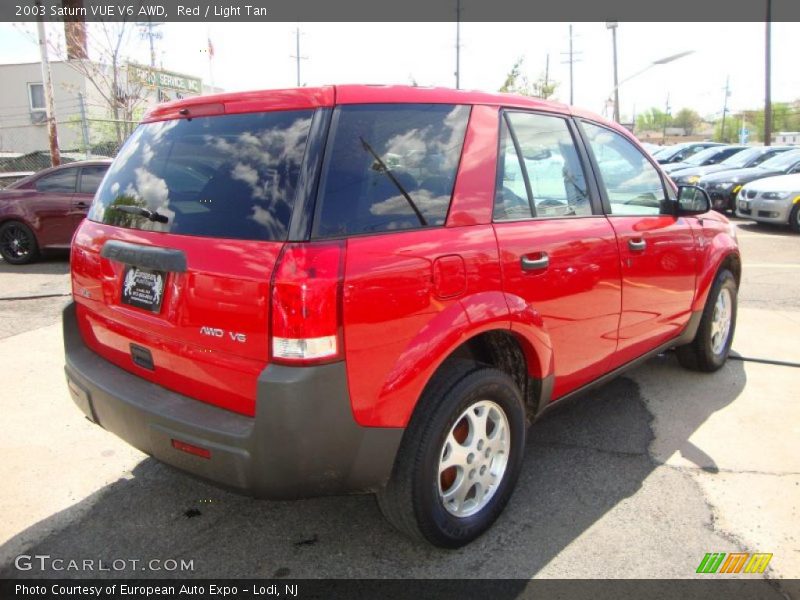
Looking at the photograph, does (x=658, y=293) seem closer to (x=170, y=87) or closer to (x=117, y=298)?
(x=117, y=298)

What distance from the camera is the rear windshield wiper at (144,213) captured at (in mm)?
2541

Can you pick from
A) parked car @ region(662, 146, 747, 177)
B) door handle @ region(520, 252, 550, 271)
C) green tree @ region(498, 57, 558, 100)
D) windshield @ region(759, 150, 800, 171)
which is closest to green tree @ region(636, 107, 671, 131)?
green tree @ region(498, 57, 558, 100)

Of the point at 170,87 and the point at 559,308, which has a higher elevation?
the point at 170,87

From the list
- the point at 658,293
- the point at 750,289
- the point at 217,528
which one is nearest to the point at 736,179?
the point at 750,289

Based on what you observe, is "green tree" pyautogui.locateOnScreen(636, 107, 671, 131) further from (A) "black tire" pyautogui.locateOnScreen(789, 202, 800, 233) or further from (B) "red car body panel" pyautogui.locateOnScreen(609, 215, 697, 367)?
(B) "red car body panel" pyautogui.locateOnScreen(609, 215, 697, 367)

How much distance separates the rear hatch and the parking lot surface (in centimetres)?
78

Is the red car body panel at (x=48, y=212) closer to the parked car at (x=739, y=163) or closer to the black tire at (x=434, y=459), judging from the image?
the black tire at (x=434, y=459)

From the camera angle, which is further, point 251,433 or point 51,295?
point 51,295

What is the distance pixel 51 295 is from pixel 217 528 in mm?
5948

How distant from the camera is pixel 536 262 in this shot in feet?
9.35

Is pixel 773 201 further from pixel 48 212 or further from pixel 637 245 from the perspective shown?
pixel 48 212

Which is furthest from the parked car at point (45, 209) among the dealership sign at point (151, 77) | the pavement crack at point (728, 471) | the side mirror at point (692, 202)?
the dealership sign at point (151, 77)

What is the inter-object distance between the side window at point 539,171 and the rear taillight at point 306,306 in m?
0.98

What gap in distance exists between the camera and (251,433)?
2146 millimetres
